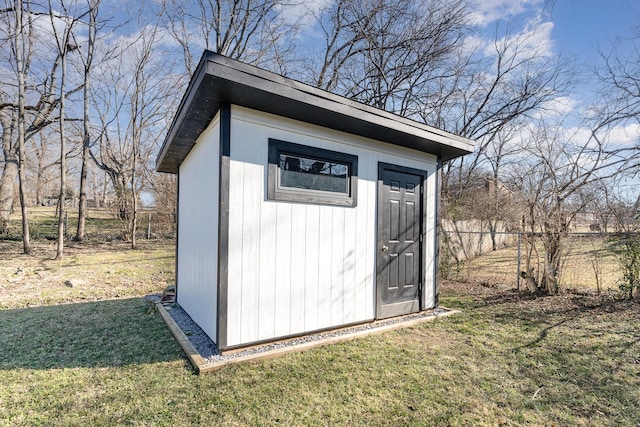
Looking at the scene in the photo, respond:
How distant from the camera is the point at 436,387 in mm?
2336

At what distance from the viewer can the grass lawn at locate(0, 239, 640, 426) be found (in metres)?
1.99

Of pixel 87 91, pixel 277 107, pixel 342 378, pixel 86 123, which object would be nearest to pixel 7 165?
pixel 86 123

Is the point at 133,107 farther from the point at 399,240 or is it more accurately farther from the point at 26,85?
the point at 399,240

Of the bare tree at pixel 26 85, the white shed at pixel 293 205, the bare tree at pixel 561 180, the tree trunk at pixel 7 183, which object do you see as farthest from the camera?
the tree trunk at pixel 7 183

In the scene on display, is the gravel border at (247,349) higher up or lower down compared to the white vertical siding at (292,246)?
lower down

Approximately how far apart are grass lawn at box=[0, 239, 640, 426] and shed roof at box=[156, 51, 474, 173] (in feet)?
7.45

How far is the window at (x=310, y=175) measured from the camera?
2.99 meters

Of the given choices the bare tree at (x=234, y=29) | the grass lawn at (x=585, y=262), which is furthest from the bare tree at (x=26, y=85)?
the grass lawn at (x=585, y=262)

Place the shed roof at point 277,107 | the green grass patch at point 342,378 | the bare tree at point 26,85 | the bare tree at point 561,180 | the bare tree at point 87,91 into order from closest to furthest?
the green grass patch at point 342,378, the shed roof at point 277,107, the bare tree at point 561,180, the bare tree at point 26,85, the bare tree at point 87,91

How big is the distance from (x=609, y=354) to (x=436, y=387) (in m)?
2.02

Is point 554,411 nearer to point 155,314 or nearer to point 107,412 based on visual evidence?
point 107,412

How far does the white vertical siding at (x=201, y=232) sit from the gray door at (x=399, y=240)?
1907 mm

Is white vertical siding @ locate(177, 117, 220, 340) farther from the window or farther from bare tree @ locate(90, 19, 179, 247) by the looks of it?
bare tree @ locate(90, 19, 179, 247)

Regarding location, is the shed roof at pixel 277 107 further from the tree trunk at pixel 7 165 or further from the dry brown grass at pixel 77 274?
the tree trunk at pixel 7 165
